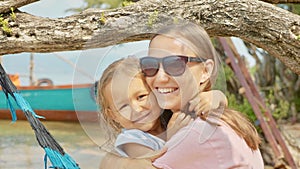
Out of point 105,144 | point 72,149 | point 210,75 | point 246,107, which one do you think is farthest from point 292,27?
point 72,149

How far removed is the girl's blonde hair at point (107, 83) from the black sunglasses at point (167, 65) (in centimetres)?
2

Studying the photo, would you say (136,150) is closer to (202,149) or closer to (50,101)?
(202,149)

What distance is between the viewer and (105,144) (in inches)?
35.2

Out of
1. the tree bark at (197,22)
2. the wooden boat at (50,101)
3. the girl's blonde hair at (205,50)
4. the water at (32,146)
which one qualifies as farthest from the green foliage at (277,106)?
the girl's blonde hair at (205,50)

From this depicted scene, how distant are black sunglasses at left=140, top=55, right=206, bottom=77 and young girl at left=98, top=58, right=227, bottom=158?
15 millimetres

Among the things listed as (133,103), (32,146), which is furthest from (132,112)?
(32,146)

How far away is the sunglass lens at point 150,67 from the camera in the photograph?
0.78 m

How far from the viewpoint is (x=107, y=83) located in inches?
32.8

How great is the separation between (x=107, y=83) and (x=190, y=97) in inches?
5.5

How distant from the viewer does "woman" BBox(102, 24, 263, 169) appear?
775 mm

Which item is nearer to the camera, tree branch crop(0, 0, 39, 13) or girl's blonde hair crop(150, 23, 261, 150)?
girl's blonde hair crop(150, 23, 261, 150)

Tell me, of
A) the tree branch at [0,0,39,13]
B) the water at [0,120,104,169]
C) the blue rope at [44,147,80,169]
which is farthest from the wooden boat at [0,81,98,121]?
the blue rope at [44,147,80,169]

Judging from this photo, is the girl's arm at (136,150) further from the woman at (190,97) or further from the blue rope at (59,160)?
the blue rope at (59,160)

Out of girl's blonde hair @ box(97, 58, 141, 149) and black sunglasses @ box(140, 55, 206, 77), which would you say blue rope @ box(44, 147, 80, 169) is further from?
black sunglasses @ box(140, 55, 206, 77)
